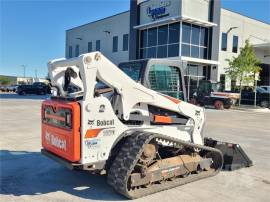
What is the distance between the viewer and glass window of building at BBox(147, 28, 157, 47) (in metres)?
28.4

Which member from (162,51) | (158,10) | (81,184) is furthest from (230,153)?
(158,10)

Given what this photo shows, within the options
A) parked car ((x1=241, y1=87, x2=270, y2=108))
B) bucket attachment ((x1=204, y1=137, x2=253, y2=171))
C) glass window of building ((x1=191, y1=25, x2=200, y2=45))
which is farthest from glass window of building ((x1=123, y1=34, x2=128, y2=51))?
bucket attachment ((x1=204, y1=137, x2=253, y2=171))

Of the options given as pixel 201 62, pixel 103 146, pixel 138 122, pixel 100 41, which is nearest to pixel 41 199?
pixel 103 146

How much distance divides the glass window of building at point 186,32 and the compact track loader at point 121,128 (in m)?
20.9

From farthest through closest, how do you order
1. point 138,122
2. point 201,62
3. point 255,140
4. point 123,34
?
point 123,34 → point 201,62 → point 255,140 → point 138,122

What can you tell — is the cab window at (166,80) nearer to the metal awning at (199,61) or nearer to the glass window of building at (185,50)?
the metal awning at (199,61)

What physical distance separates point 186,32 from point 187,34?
7.4 inches

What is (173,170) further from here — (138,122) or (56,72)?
(56,72)

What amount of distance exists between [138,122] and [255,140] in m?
6.54

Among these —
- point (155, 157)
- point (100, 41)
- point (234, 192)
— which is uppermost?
point (100, 41)

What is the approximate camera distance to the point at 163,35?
1073 inches

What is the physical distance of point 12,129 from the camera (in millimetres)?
11023

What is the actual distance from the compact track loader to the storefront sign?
2253cm

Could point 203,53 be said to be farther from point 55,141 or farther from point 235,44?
point 55,141
